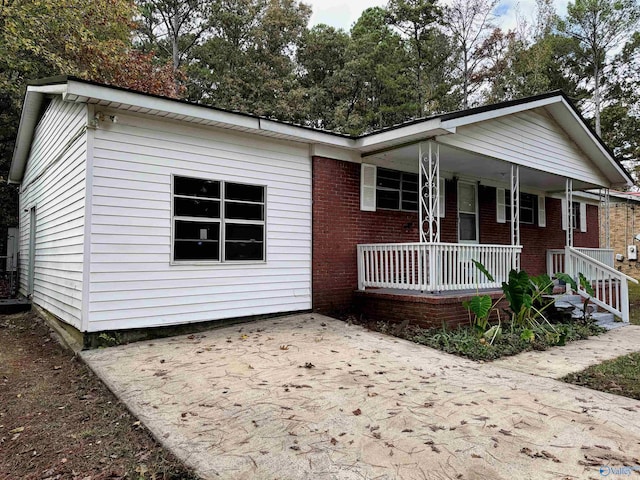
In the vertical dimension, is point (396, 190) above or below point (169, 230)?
above

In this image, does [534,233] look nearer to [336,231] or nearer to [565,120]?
[565,120]

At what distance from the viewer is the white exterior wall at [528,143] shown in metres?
8.26

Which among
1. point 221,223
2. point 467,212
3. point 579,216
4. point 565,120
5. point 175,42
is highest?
point 175,42

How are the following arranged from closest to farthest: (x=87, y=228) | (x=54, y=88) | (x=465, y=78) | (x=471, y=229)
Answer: (x=87, y=228), (x=54, y=88), (x=471, y=229), (x=465, y=78)

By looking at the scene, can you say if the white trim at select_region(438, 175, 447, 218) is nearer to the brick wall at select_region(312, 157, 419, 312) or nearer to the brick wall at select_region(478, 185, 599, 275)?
the brick wall at select_region(478, 185, 599, 275)

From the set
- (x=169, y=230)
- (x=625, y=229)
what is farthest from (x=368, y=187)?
(x=625, y=229)

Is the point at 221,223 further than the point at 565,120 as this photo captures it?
No

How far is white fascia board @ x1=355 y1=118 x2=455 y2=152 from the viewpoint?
7.13m

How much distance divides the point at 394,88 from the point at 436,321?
67.1 feet

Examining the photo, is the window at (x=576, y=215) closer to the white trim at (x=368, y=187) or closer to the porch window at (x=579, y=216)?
the porch window at (x=579, y=216)

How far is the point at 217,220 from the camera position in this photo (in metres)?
7.02

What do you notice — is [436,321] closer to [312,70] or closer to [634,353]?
[634,353]

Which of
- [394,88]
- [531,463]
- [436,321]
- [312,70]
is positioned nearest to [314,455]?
[531,463]

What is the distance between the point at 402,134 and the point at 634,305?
9887mm
